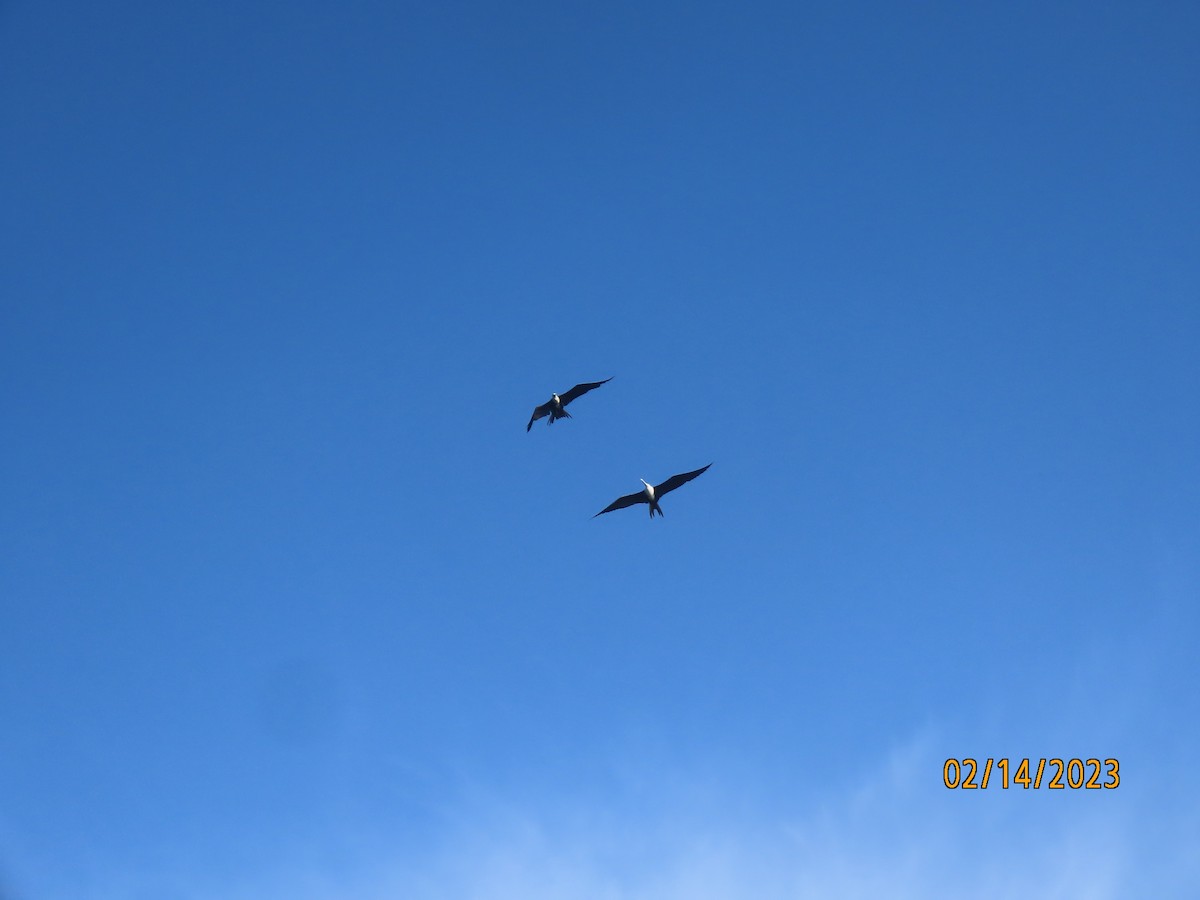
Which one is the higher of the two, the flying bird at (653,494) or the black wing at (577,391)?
the black wing at (577,391)

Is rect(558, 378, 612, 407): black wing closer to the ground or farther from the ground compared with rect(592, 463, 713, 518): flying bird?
farther from the ground

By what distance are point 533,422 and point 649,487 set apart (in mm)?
7779

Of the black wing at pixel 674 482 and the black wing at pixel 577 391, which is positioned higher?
the black wing at pixel 577 391

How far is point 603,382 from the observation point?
57.0 m

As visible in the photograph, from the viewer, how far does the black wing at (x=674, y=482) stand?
57.1m

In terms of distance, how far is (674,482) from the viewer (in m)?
57.8

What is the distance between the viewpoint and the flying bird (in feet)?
188

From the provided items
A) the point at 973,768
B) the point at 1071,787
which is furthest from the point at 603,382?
the point at 1071,787

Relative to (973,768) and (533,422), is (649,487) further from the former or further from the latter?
(973,768)

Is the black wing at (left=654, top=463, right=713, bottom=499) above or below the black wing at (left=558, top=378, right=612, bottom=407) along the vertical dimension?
below

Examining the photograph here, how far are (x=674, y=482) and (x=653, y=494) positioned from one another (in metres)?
1.43

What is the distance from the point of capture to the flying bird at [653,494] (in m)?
57.3

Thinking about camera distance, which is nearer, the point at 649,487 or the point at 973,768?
the point at 973,768

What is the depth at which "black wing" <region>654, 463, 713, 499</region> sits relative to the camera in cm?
5712
